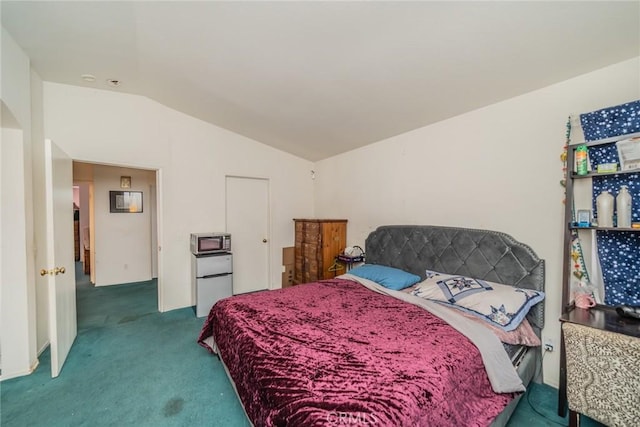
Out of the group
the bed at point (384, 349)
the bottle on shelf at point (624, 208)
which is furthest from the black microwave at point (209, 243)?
the bottle on shelf at point (624, 208)

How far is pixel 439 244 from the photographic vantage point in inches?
110

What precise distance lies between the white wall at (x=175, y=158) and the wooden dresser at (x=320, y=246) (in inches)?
23.9

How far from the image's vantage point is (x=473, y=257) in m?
2.49

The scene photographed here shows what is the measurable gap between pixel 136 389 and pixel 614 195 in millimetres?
3847

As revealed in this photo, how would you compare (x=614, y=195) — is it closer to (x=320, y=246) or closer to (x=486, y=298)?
(x=486, y=298)

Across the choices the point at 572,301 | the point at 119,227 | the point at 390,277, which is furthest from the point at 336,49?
the point at 119,227

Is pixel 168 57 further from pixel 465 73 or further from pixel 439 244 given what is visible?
pixel 439 244

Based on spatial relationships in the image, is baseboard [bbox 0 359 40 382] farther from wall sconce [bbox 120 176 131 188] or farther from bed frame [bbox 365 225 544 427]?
wall sconce [bbox 120 176 131 188]

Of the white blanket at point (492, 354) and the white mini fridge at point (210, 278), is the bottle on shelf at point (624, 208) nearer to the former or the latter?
the white blanket at point (492, 354)

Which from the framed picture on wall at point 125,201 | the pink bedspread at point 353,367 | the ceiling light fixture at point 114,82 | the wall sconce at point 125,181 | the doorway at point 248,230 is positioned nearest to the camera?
the pink bedspread at point 353,367

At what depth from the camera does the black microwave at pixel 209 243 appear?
371 centimetres

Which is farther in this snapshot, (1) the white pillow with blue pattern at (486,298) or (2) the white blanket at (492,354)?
(1) the white pillow with blue pattern at (486,298)

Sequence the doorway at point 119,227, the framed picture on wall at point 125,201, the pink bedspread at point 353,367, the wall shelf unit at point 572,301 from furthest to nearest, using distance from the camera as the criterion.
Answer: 1. the framed picture on wall at point 125,201
2. the doorway at point 119,227
3. the wall shelf unit at point 572,301
4. the pink bedspread at point 353,367

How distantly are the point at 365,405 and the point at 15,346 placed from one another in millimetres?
3132
